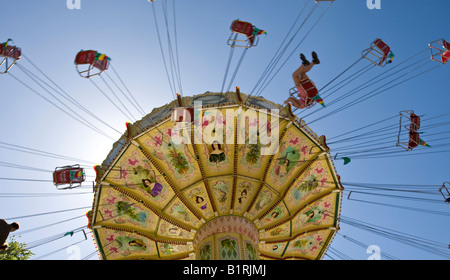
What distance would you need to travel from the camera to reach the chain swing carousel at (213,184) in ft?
36.0

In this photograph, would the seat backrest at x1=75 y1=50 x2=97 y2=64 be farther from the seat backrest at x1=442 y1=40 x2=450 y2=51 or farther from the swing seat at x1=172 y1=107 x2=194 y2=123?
the seat backrest at x1=442 y1=40 x2=450 y2=51

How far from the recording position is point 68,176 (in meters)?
10.5

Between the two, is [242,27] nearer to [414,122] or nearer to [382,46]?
[382,46]

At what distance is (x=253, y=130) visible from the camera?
11.2m

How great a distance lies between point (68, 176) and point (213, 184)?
4504mm

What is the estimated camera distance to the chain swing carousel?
1097 centimetres

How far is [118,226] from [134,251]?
121 centimetres

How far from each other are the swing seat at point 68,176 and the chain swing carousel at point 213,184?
72 centimetres

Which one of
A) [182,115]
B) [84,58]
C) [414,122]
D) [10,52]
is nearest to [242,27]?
[182,115]

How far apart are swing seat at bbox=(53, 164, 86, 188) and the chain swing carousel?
720mm

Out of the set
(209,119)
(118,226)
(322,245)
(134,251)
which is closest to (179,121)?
(209,119)

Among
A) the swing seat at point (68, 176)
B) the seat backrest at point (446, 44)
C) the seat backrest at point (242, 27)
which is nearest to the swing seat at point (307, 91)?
the seat backrest at point (242, 27)

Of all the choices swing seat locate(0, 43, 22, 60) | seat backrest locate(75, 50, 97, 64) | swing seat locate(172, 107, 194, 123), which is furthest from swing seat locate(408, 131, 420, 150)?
swing seat locate(0, 43, 22, 60)

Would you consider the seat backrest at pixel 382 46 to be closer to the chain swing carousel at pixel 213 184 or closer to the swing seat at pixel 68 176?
the chain swing carousel at pixel 213 184
